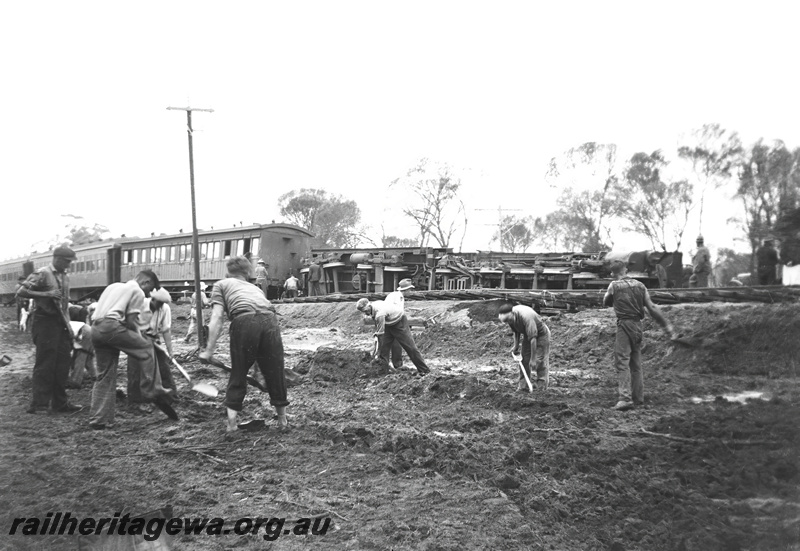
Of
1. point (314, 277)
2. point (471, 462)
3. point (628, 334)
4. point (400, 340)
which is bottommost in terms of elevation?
point (471, 462)

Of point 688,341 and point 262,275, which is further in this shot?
point 688,341

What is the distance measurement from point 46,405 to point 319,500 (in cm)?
251

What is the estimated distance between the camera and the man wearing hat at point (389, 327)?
24.4 ft

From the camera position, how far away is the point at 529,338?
6.39 metres

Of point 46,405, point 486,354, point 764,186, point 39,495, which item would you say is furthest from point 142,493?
point 486,354

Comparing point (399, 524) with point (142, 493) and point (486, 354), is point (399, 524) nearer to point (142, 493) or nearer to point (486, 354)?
point (142, 493)

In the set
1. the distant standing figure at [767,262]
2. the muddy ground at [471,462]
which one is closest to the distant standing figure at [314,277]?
the muddy ground at [471,462]

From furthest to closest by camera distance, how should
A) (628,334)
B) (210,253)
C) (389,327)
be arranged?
(389,327)
(210,253)
(628,334)

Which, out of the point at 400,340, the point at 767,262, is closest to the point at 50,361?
the point at 767,262

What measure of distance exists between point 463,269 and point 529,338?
770 centimetres

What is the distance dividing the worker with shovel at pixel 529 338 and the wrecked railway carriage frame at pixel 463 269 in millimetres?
1148

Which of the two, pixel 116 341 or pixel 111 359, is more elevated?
pixel 116 341

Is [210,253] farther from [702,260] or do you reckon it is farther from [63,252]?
[702,260]

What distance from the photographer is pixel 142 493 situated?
9.43 feet
